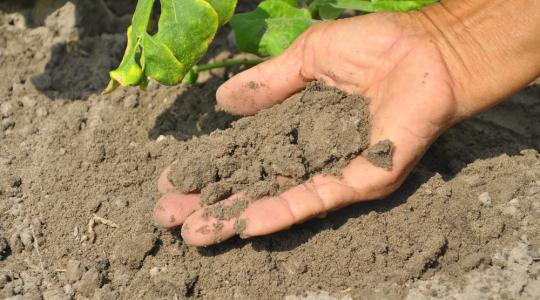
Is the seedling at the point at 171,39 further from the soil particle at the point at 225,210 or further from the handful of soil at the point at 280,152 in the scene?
the soil particle at the point at 225,210

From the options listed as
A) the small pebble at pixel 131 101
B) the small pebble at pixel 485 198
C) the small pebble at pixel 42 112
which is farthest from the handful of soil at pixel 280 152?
the small pebble at pixel 42 112

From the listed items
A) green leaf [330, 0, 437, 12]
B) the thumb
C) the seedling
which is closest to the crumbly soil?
the thumb

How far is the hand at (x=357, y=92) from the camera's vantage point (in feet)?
8.69

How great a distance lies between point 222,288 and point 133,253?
0.42 m

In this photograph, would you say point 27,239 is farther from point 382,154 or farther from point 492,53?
point 492,53

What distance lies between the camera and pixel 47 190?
3.05 m

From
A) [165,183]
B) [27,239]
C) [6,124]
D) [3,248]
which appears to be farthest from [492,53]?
[6,124]

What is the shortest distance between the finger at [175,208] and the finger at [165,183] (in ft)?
0.23

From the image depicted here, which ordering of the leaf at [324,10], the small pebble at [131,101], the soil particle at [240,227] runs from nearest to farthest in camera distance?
1. the soil particle at [240,227]
2. the leaf at [324,10]
3. the small pebble at [131,101]

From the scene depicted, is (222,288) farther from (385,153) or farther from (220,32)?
(220,32)

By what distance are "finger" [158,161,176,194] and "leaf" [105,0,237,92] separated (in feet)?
1.32

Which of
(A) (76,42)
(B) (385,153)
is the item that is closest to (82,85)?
(A) (76,42)

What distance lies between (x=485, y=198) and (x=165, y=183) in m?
1.44

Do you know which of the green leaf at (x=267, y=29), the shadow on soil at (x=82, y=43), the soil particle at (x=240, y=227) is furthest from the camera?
the shadow on soil at (x=82, y=43)
